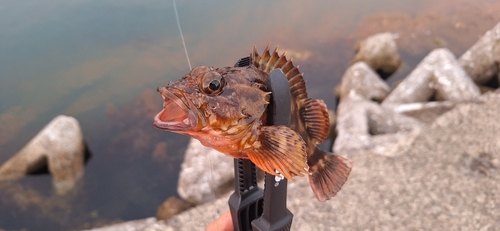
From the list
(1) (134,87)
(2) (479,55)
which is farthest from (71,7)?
(2) (479,55)

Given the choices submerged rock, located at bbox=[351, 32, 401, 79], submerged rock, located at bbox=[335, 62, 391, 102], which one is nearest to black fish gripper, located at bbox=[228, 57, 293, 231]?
submerged rock, located at bbox=[335, 62, 391, 102]

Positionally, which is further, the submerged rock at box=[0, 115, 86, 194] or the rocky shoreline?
the submerged rock at box=[0, 115, 86, 194]

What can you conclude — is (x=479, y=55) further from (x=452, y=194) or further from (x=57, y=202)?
(x=57, y=202)

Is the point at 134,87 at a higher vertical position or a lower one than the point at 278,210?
lower

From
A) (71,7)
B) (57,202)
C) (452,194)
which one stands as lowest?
(57,202)

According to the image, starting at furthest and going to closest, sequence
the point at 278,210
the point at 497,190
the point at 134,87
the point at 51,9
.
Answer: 1. the point at 51,9
2. the point at 134,87
3. the point at 497,190
4. the point at 278,210

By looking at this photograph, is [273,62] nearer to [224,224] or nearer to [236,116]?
[236,116]

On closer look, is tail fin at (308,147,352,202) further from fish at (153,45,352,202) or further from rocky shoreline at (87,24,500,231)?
rocky shoreline at (87,24,500,231)
